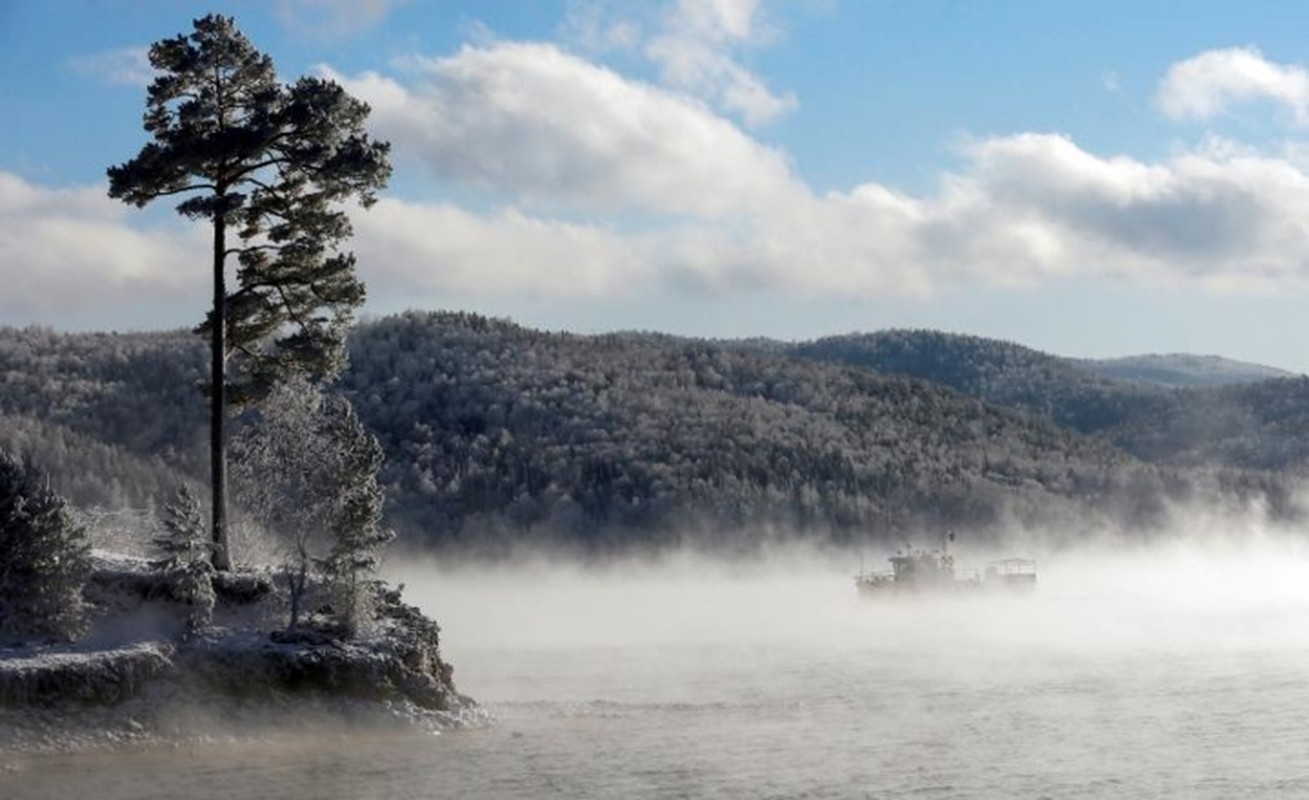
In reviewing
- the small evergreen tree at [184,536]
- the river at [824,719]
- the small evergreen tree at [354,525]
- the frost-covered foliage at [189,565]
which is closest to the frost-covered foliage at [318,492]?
the small evergreen tree at [354,525]

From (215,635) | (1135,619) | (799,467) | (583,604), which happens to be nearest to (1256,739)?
(215,635)

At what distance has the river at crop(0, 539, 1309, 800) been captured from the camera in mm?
34312

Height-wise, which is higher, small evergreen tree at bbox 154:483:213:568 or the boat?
small evergreen tree at bbox 154:483:213:568

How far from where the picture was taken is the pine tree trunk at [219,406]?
42.8m

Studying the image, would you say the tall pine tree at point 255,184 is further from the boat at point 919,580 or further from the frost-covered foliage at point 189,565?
the boat at point 919,580

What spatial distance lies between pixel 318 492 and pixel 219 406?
3628 mm

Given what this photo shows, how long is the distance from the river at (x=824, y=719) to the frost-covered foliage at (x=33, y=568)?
3.54 metres

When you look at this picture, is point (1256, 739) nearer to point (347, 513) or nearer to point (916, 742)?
point (916, 742)

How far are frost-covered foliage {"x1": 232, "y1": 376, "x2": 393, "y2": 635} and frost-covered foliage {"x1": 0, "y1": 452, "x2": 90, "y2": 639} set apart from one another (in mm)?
5203

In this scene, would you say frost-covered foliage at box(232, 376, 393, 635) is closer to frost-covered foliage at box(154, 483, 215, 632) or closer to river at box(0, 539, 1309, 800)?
frost-covered foliage at box(154, 483, 215, 632)

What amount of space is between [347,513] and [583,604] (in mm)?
76387

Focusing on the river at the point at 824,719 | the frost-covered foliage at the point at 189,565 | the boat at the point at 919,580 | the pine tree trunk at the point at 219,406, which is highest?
the pine tree trunk at the point at 219,406

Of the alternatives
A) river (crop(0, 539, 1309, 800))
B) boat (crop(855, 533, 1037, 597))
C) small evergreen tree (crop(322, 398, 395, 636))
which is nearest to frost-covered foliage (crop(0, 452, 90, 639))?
river (crop(0, 539, 1309, 800))

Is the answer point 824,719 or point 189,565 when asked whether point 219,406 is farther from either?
point 824,719
